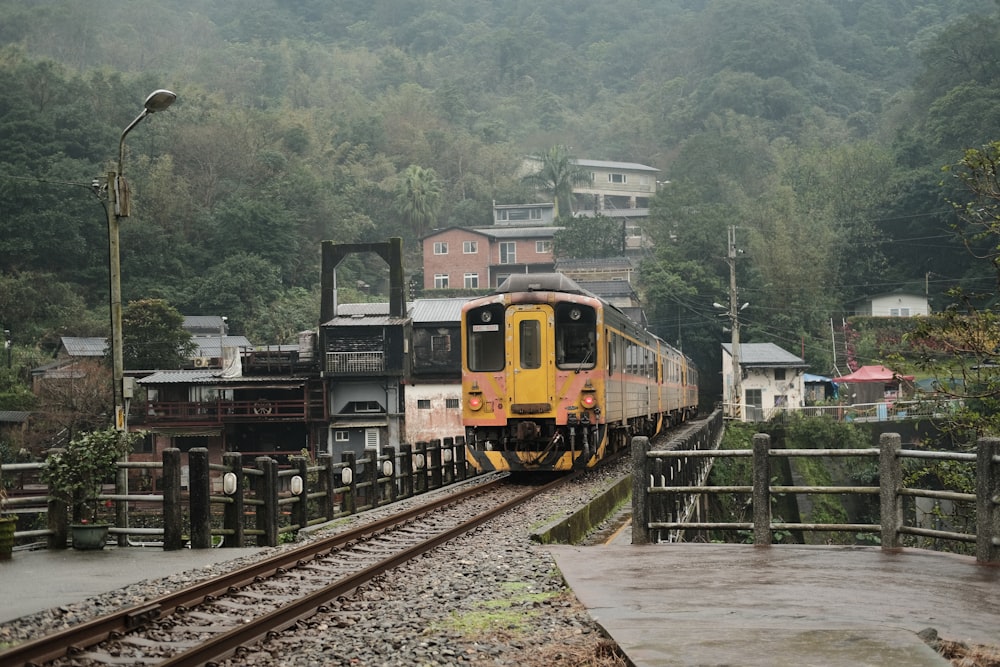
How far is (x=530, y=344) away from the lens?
55.1 feet

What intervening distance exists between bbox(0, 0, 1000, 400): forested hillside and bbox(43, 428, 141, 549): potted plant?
309 inches

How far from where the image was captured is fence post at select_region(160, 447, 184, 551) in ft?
33.8

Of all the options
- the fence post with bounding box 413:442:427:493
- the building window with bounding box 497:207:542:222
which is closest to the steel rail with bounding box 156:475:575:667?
the fence post with bounding box 413:442:427:493

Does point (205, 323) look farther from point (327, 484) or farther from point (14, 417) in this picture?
point (327, 484)

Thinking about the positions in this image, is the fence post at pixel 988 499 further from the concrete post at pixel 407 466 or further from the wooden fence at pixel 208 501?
the concrete post at pixel 407 466

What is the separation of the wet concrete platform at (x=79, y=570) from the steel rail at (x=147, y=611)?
0.65 metres

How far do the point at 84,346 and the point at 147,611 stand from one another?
40.5 meters

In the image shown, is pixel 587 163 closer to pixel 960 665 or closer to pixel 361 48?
pixel 361 48

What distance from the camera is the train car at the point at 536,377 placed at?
16.6 meters

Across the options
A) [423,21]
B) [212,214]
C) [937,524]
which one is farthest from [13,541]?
[423,21]

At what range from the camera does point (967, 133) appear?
Result: 6256 cm

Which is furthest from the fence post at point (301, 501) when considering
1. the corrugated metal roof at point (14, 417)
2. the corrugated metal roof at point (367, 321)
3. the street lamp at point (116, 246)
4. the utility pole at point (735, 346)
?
the utility pole at point (735, 346)

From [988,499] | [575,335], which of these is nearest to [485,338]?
[575,335]

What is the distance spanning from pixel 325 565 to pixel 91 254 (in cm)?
5046
